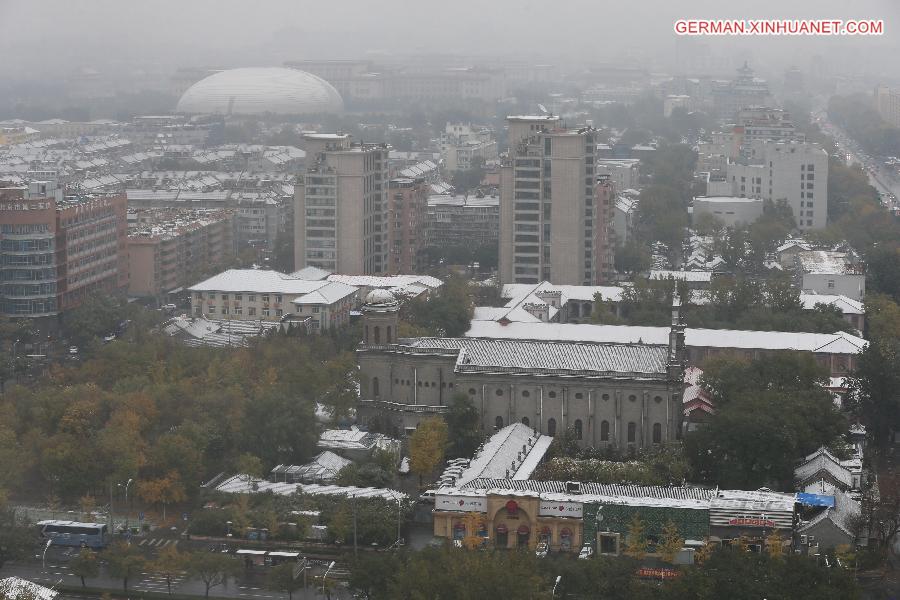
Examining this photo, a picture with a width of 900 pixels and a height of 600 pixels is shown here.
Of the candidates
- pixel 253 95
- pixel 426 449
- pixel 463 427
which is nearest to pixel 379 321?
pixel 463 427

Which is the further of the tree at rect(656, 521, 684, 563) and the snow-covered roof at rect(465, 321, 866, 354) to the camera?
the snow-covered roof at rect(465, 321, 866, 354)

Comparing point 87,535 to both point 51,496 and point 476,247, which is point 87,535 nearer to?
point 51,496

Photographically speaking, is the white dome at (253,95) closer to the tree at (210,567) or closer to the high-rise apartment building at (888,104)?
the high-rise apartment building at (888,104)

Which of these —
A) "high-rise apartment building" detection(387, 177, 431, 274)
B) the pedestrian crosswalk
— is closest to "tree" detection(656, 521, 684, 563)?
the pedestrian crosswalk

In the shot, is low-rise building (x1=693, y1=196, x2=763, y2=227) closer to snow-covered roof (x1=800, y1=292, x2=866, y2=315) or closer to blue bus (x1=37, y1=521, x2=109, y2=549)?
snow-covered roof (x1=800, y1=292, x2=866, y2=315)

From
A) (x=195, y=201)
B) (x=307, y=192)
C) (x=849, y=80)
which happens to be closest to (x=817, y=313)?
(x=307, y=192)

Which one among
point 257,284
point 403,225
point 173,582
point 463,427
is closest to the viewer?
point 173,582

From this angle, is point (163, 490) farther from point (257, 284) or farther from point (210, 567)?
point (257, 284)
